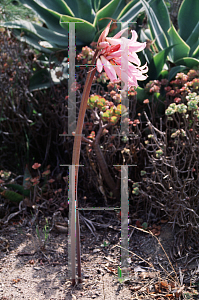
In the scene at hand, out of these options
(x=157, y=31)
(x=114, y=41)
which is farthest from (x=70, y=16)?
(x=114, y=41)

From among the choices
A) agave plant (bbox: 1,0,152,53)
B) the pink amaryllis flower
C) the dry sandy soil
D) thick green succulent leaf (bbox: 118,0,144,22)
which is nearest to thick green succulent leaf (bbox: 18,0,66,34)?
agave plant (bbox: 1,0,152,53)

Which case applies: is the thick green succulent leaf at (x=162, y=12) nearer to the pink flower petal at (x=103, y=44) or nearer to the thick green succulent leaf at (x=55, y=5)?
the thick green succulent leaf at (x=55, y=5)

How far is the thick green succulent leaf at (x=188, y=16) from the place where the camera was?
252 cm

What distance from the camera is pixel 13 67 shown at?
2695 mm

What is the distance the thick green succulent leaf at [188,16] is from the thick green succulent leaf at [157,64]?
0.63 meters

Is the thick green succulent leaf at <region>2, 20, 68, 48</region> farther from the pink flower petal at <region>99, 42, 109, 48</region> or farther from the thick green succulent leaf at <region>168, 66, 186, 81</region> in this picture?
the pink flower petal at <region>99, 42, 109, 48</region>

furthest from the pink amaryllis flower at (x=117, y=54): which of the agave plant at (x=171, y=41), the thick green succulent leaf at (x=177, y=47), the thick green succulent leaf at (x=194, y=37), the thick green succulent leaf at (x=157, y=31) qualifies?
the thick green succulent leaf at (x=194, y=37)

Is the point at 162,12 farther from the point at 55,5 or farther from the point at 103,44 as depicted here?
the point at 103,44

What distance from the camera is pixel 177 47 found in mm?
2385

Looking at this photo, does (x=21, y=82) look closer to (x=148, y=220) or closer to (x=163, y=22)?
(x=163, y=22)

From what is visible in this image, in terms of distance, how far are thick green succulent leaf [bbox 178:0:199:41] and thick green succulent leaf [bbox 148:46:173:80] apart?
0.63 m

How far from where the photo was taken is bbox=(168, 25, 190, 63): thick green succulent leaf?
7.62ft

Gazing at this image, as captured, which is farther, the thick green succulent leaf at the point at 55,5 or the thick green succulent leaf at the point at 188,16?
the thick green succulent leaf at the point at 188,16

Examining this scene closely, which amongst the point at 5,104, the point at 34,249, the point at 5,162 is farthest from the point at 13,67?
the point at 34,249
